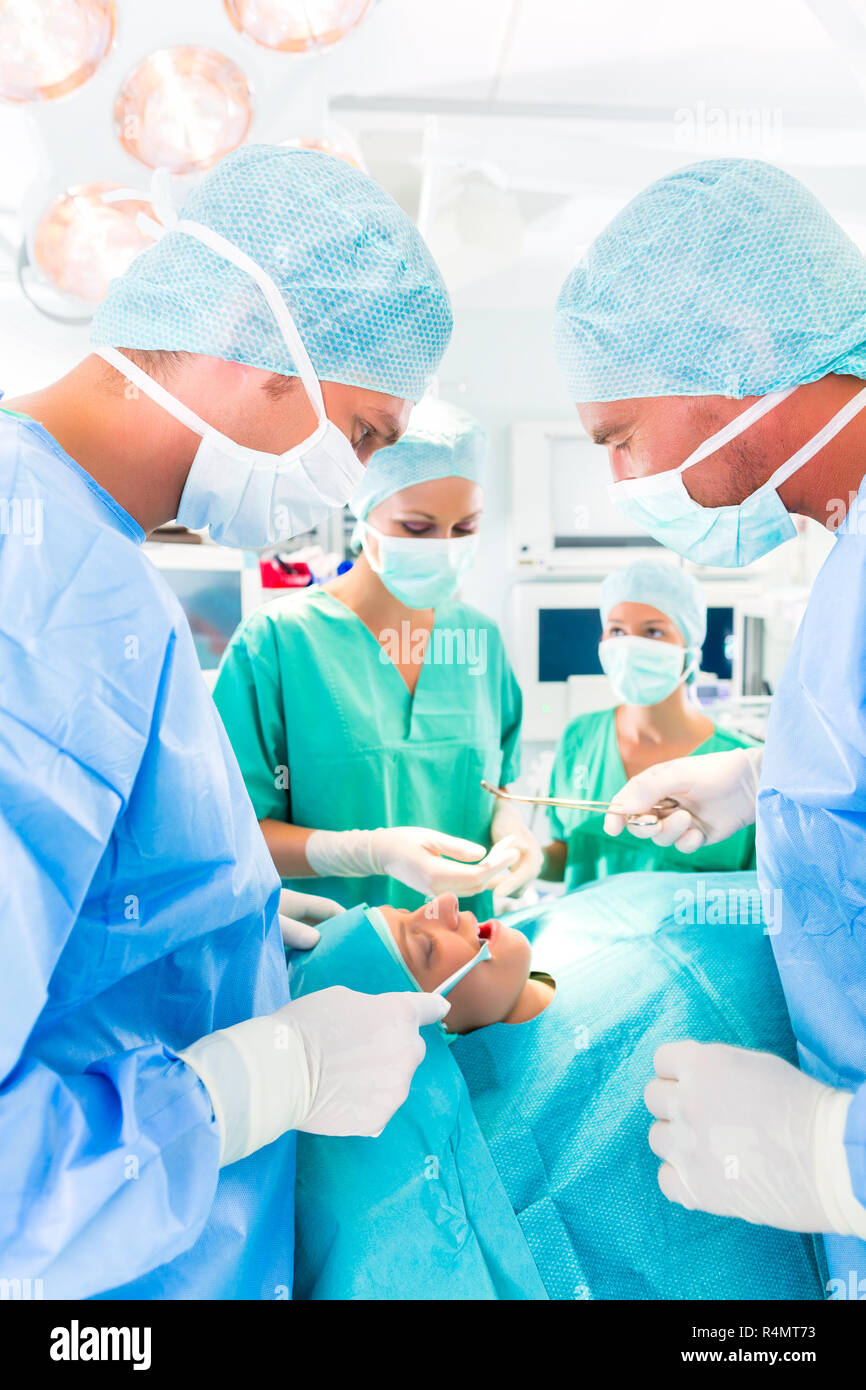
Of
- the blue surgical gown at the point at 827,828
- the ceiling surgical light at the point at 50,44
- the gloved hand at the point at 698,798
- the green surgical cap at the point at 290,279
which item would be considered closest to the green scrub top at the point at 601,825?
the gloved hand at the point at 698,798

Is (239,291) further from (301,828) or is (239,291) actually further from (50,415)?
(301,828)

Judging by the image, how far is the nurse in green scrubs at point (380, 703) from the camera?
1.74 meters

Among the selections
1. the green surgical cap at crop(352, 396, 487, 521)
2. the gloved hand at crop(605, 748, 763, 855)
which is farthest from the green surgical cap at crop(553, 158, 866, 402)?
the gloved hand at crop(605, 748, 763, 855)

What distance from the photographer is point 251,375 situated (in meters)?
1.01

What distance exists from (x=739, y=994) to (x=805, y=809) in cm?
51

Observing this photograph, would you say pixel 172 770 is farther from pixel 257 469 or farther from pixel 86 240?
pixel 86 240

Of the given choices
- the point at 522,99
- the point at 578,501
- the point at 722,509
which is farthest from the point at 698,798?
the point at 578,501

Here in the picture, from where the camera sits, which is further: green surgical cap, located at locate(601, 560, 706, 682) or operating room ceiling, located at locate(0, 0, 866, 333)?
green surgical cap, located at locate(601, 560, 706, 682)

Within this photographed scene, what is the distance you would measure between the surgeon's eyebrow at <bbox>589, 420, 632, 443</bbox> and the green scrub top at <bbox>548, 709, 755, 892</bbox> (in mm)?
1071

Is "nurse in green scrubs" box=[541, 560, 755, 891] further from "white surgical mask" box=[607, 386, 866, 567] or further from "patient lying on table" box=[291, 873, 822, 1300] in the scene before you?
"white surgical mask" box=[607, 386, 866, 567]

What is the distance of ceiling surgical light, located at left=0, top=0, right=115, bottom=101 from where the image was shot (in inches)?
62.9

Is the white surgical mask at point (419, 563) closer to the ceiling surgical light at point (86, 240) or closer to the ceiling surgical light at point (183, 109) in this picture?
the ceiling surgical light at point (183, 109)

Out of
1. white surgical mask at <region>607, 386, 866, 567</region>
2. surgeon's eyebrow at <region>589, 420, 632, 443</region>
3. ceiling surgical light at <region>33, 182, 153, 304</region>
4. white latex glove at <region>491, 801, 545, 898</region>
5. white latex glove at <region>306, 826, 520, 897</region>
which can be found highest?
ceiling surgical light at <region>33, 182, 153, 304</region>

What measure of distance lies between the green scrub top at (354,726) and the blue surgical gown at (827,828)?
88 centimetres
